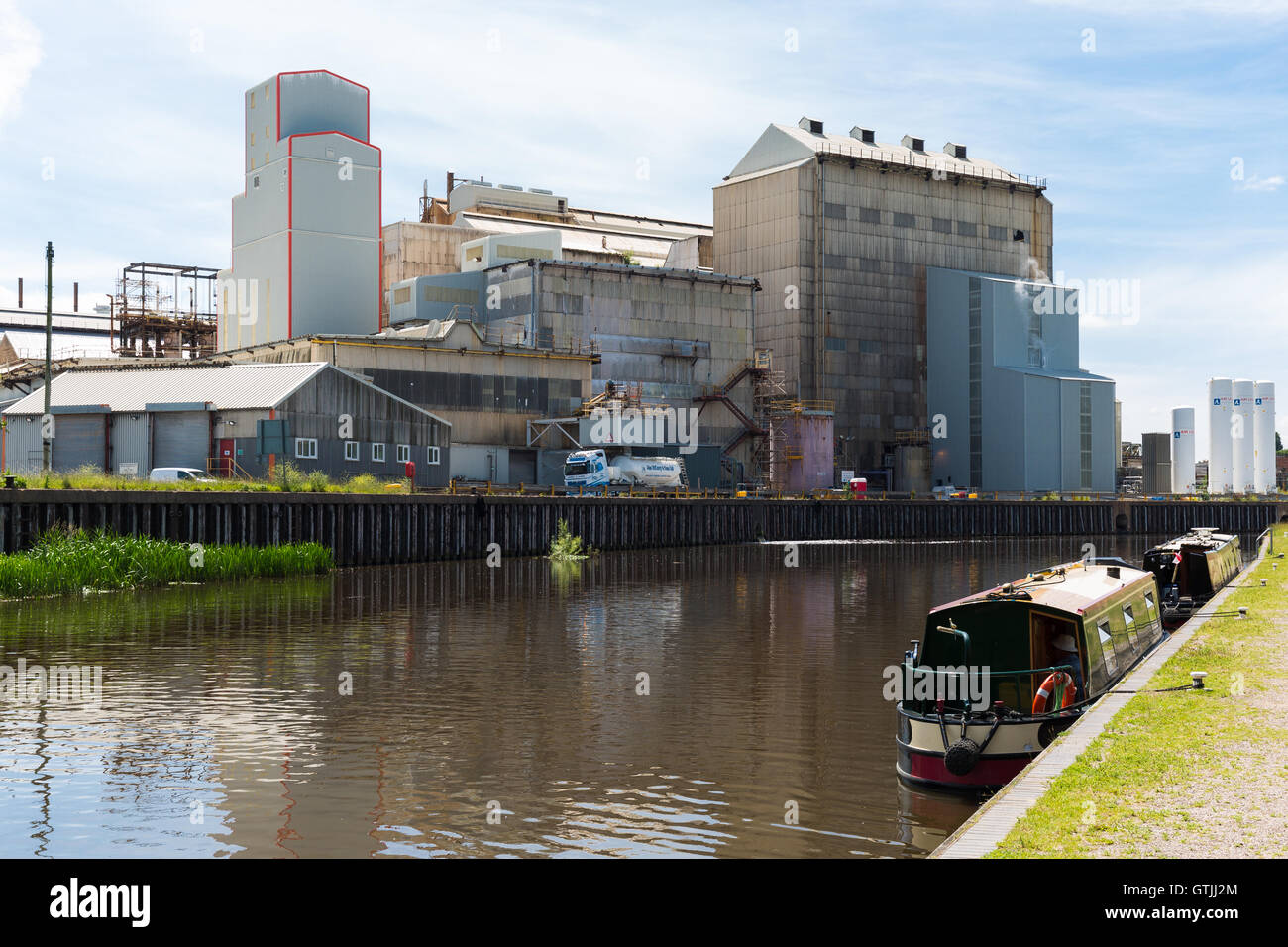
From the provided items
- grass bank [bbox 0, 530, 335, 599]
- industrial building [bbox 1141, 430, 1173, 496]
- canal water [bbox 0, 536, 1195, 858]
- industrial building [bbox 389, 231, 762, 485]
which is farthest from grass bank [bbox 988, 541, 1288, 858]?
industrial building [bbox 1141, 430, 1173, 496]

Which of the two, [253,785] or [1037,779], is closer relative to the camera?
[1037,779]

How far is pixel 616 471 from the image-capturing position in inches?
3393

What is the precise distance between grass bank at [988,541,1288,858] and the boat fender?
185 cm

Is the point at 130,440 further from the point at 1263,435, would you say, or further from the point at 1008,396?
the point at 1263,435

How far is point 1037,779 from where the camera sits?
14.0 m

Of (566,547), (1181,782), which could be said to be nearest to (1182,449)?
(566,547)

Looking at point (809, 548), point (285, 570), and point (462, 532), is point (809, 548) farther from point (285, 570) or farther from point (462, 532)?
point (285, 570)

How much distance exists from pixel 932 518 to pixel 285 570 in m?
62.9

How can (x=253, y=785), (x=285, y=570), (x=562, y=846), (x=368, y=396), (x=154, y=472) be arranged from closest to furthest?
(x=562, y=846), (x=253, y=785), (x=285, y=570), (x=154, y=472), (x=368, y=396)

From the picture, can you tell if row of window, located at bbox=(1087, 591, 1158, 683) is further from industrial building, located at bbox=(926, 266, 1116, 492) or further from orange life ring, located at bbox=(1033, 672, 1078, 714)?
industrial building, located at bbox=(926, 266, 1116, 492)

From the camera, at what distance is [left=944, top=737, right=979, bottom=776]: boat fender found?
17.2 meters

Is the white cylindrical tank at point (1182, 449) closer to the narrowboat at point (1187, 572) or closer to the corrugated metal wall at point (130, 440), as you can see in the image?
the narrowboat at point (1187, 572)

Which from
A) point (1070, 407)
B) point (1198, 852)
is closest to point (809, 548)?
point (1070, 407)

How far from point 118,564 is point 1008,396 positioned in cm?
8865
